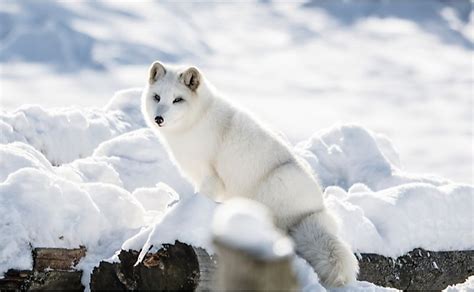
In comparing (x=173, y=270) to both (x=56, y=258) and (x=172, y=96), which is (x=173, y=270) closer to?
(x=56, y=258)

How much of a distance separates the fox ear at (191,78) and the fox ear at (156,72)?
22 cm

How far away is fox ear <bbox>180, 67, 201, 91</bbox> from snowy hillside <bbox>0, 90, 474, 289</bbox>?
111cm

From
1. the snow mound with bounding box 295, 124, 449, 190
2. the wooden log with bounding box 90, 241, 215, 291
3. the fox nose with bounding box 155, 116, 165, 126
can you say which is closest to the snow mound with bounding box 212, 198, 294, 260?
the wooden log with bounding box 90, 241, 215, 291

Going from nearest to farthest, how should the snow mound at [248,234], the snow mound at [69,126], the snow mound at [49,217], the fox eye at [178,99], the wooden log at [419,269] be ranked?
the snow mound at [248,234]
the snow mound at [49,217]
the fox eye at [178,99]
the wooden log at [419,269]
the snow mound at [69,126]

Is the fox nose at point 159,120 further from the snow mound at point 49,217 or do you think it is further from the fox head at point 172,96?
the snow mound at point 49,217

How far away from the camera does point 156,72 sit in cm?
648

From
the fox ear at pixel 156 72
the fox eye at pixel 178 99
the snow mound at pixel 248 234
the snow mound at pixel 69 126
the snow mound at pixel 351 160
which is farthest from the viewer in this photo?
the snow mound at pixel 351 160

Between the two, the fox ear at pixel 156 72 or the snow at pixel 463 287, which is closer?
the fox ear at pixel 156 72

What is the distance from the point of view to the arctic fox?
19.9 feet

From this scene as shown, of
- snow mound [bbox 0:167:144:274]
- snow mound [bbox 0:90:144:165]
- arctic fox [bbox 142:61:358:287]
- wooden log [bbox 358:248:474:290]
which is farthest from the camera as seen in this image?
snow mound [bbox 0:90:144:165]

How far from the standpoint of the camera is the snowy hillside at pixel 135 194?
5.36 metres

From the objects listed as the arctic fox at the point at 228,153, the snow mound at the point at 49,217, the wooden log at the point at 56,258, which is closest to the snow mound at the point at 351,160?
the arctic fox at the point at 228,153

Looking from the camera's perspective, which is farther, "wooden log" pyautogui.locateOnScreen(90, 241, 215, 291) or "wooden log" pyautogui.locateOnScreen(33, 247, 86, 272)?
"wooden log" pyautogui.locateOnScreen(33, 247, 86, 272)

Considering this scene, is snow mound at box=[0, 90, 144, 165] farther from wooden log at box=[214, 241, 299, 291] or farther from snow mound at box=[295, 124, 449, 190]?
wooden log at box=[214, 241, 299, 291]
